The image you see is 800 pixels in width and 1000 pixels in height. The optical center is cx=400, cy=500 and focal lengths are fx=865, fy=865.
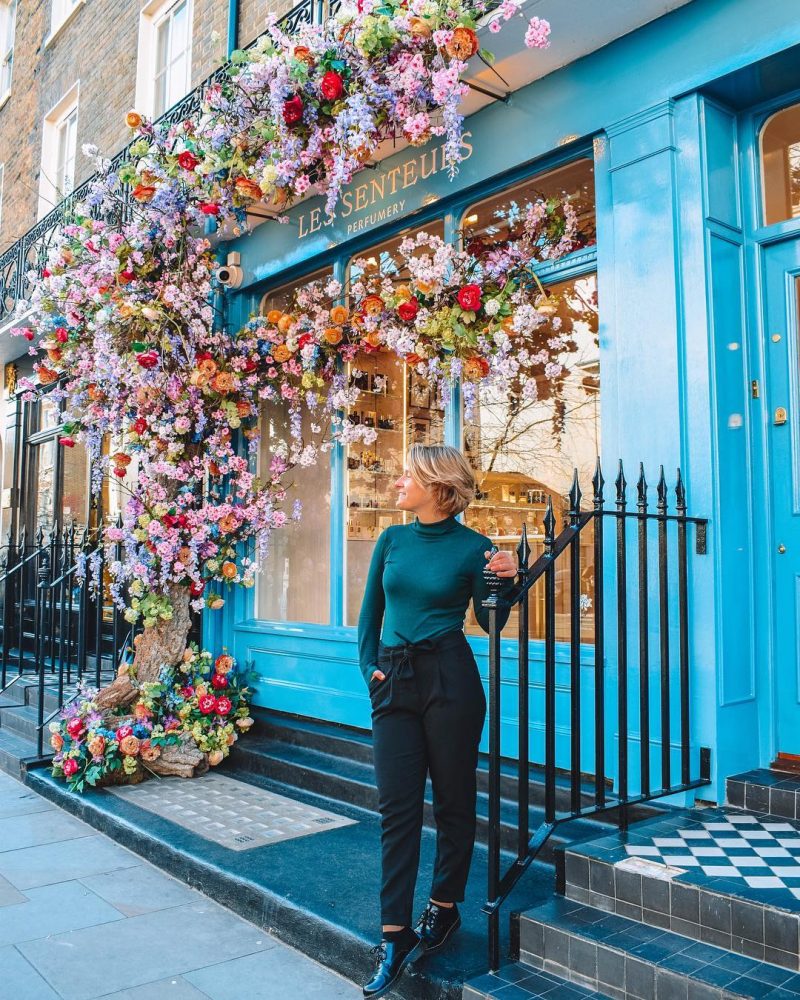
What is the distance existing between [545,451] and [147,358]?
9.96 ft

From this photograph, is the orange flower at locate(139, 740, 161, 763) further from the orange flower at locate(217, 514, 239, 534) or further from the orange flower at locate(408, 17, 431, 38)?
the orange flower at locate(408, 17, 431, 38)

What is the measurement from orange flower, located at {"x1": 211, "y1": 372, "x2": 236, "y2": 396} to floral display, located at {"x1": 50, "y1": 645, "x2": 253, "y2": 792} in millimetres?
1945

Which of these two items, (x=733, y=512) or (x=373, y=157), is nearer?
(x=733, y=512)

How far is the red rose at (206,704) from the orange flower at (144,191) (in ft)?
11.7

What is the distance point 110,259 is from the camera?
21.1 feet

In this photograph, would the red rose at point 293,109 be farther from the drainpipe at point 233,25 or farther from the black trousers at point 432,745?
the black trousers at point 432,745

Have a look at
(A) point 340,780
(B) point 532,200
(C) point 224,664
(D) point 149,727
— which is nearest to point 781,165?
(B) point 532,200

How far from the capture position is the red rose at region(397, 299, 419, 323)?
509 cm

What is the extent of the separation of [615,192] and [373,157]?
2039 mm

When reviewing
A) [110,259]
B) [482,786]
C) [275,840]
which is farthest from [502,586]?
[110,259]

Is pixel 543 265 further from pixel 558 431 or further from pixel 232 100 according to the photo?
pixel 232 100

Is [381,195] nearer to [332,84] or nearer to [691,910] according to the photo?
[332,84]

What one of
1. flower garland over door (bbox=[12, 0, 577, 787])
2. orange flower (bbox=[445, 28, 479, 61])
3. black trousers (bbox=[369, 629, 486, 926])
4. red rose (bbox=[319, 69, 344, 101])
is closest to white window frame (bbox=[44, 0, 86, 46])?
flower garland over door (bbox=[12, 0, 577, 787])

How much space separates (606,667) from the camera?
421 centimetres
